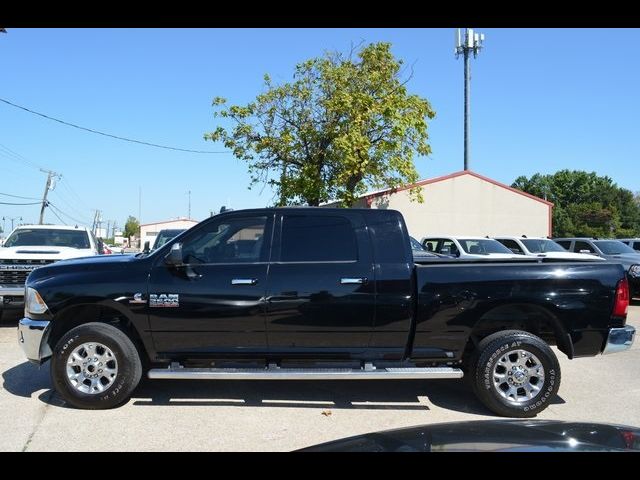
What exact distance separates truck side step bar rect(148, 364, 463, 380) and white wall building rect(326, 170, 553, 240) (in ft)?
76.4

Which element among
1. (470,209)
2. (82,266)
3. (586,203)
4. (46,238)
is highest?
(586,203)

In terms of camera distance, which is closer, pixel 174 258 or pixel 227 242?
pixel 174 258

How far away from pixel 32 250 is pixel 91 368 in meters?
6.07

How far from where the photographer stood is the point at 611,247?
16.6m

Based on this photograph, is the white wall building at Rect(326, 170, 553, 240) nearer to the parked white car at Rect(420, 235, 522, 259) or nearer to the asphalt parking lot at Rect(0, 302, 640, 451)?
the parked white car at Rect(420, 235, 522, 259)

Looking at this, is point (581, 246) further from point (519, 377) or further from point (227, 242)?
point (227, 242)

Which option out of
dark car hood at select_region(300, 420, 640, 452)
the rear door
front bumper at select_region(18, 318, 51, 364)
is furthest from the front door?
dark car hood at select_region(300, 420, 640, 452)

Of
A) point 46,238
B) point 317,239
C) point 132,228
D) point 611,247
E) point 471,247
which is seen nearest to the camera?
point 317,239

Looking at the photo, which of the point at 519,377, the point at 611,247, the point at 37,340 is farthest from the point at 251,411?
the point at 611,247

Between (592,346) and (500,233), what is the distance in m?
25.6

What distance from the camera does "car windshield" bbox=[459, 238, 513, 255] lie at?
15312mm
